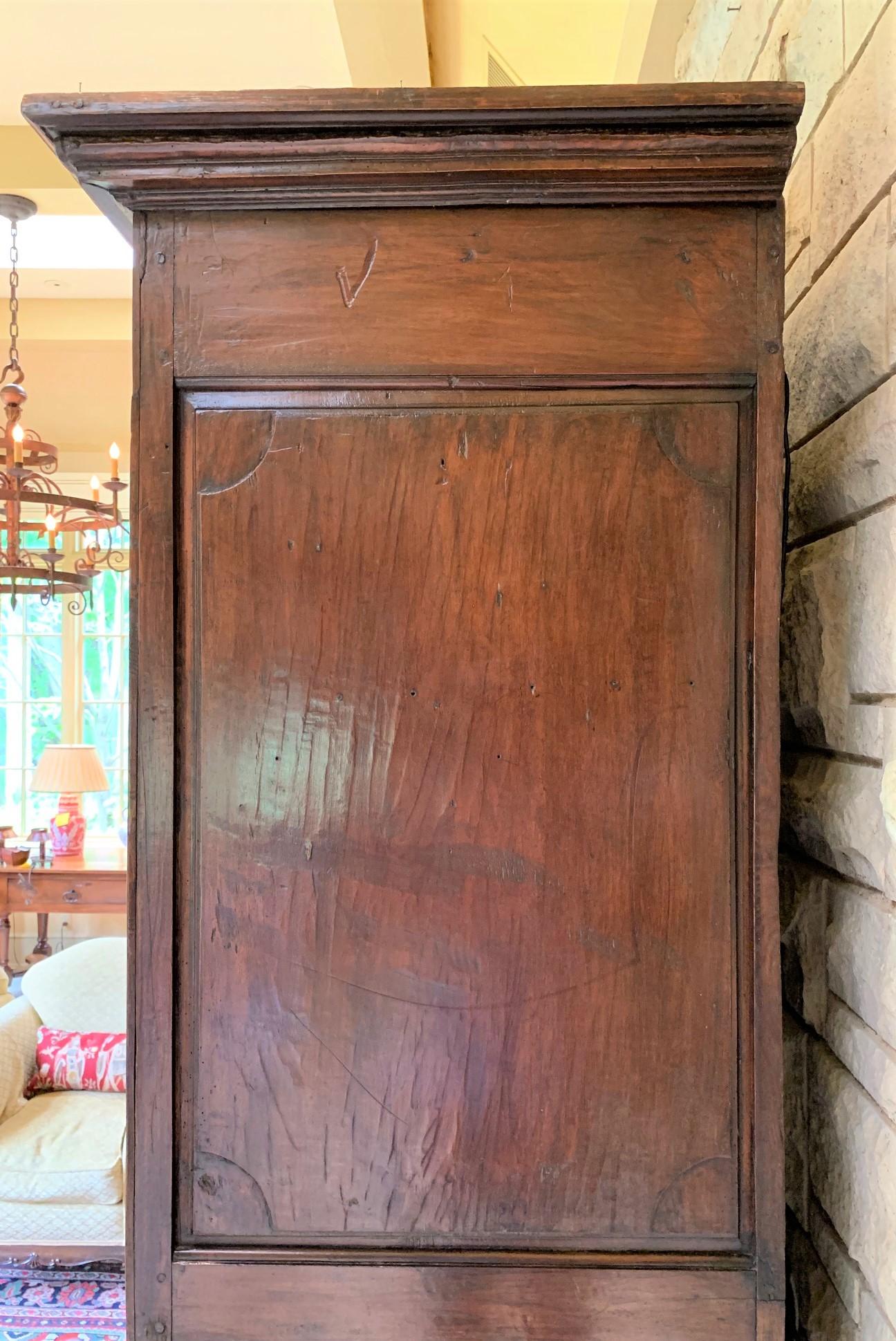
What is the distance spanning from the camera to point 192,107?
642 millimetres

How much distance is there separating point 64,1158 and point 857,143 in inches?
99.5

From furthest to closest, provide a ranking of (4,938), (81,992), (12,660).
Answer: (12,660) → (4,938) → (81,992)

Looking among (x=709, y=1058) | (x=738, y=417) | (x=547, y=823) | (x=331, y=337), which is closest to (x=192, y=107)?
(x=331, y=337)

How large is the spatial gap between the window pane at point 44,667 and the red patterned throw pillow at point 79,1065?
2208 mm

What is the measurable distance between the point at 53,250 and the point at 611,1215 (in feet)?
12.0

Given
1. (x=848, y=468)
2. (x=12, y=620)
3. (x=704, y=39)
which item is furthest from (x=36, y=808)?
(x=848, y=468)

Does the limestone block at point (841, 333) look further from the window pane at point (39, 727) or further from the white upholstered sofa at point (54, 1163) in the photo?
the window pane at point (39, 727)

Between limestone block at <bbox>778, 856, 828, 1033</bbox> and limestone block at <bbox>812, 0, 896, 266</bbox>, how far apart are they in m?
0.62

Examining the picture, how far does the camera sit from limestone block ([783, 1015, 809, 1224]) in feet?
2.67

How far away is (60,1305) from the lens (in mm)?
2045

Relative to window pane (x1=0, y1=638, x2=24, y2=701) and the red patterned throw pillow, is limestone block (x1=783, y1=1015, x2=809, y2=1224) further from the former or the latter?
window pane (x1=0, y1=638, x2=24, y2=701)

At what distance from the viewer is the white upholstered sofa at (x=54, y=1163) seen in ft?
6.66

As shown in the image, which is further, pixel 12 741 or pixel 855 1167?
pixel 12 741

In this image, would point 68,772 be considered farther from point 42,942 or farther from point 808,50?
point 808,50
